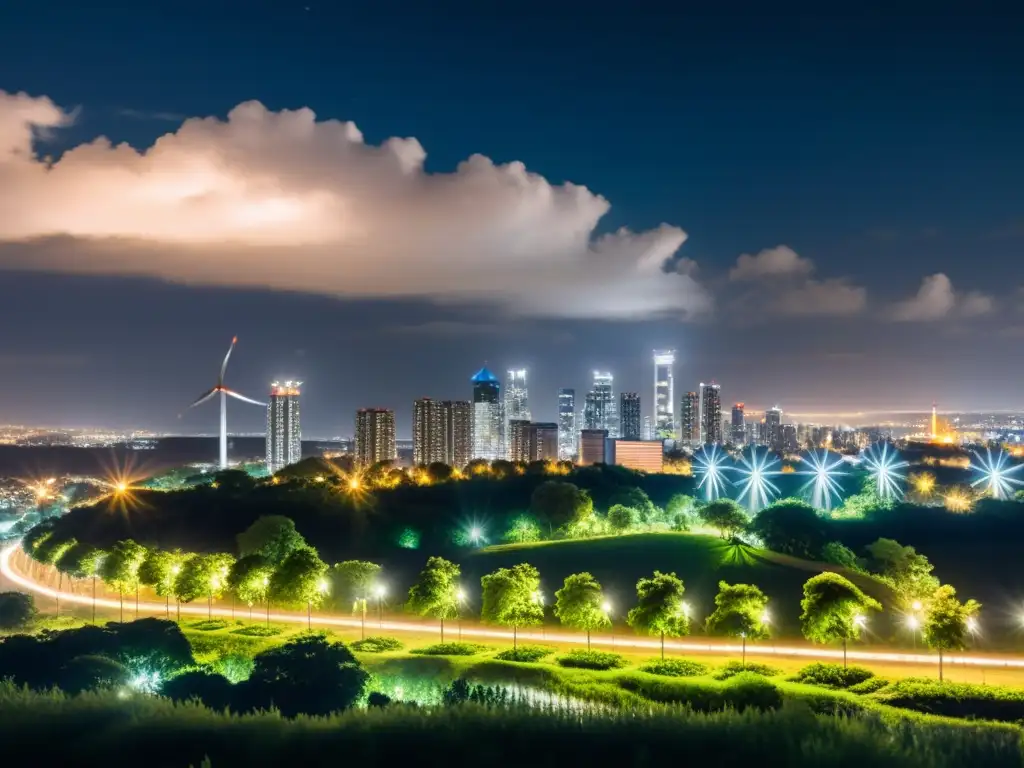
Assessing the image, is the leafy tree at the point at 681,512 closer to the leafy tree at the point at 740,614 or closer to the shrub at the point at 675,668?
the leafy tree at the point at 740,614

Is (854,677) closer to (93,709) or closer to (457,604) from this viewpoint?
(457,604)

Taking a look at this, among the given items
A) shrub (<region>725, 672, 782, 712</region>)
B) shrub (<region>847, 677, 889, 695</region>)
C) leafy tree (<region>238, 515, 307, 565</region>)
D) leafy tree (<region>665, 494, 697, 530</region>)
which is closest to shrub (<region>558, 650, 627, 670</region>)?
shrub (<region>725, 672, 782, 712</region>)

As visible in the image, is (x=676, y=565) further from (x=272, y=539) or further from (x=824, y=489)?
(x=824, y=489)

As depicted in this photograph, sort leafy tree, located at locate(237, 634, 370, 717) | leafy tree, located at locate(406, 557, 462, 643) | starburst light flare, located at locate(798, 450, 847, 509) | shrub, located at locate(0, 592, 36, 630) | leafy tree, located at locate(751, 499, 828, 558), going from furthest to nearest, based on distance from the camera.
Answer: starburst light flare, located at locate(798, 450, 847, 509), leafy tree, located at locate(751, 499, 828, 558), shrub, located at locate(0, 592, 36, 630), leafy tree, located at locate(406, 557, 462, 643), leafy tree, located at locate(237, 634, 370, 717)

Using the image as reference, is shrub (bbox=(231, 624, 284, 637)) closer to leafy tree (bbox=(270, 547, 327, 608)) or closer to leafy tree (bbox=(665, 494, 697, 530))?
Result: leafy tree (bbox=(270, 547, 327, 608))

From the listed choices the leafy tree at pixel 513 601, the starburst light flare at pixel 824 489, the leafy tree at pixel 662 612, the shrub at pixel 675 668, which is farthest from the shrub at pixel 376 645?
the starburst light flare at pixel 824 489
